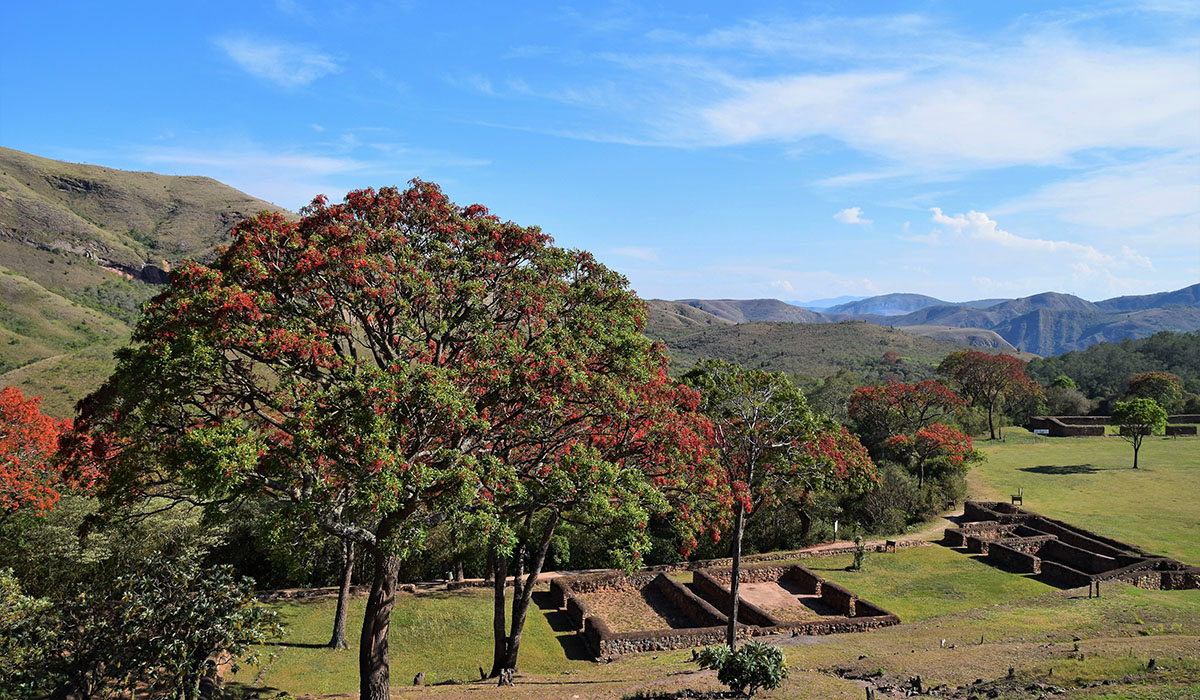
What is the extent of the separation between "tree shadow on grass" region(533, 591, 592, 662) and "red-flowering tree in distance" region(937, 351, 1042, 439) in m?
57.8

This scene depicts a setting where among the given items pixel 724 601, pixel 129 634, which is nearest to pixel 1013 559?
pixel 724 601

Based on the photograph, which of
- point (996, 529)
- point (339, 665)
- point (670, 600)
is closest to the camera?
point (339, 665)

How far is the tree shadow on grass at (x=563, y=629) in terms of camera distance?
19891 millimetres

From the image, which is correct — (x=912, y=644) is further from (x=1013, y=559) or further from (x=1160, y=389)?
(x=1160, y=389)

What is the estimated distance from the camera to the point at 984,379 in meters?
67.7

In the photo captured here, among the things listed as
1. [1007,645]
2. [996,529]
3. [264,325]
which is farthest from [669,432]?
[996,529]

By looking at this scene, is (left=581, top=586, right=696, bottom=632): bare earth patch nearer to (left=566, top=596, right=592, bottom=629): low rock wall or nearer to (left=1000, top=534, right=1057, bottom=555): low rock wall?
(left=566, top=596, right=592, bottom=629): low rock wall

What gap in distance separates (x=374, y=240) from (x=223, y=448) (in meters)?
5.15

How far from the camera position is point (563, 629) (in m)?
21.9

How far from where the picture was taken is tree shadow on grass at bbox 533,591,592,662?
1989cm

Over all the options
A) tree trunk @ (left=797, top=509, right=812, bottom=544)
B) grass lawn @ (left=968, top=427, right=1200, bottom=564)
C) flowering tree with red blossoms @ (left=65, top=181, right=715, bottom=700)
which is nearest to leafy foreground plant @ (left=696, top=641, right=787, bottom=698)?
flowering tree with red blossoms @ (left=65, top=181, right=715, bottom=700)

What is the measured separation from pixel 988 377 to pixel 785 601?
54670mm

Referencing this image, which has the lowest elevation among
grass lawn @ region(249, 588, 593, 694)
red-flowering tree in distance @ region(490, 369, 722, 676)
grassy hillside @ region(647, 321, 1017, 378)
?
grass lawn @ region(249, 588, 593, 694)

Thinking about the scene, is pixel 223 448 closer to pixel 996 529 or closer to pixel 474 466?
pixel 474 466
